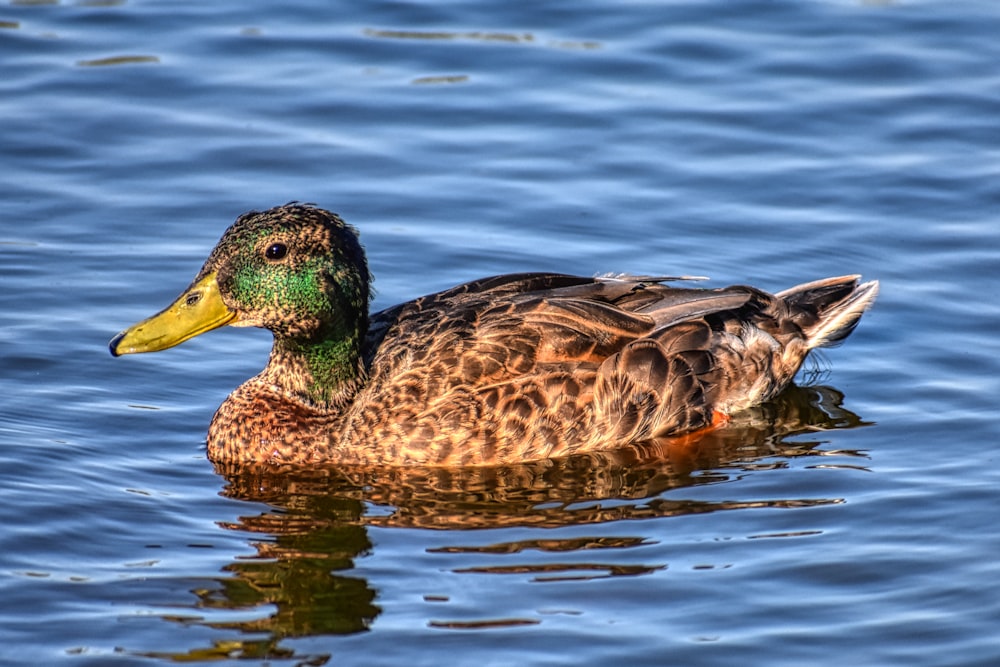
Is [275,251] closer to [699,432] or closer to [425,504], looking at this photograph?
[425,504]

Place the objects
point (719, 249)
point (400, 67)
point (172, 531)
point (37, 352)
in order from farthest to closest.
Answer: point (400, 67)
point (719, 249)
point (37, 352)
point (172, 531)

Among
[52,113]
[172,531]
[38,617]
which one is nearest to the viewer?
[38,617]

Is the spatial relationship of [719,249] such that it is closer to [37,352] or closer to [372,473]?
[372,473]

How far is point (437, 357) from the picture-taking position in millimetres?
10055

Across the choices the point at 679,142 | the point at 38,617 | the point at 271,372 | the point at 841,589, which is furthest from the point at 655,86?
the point at 38,617

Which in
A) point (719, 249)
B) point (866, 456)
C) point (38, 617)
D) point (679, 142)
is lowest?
point (38, 617)

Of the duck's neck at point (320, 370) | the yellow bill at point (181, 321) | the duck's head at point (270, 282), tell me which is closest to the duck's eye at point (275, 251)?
the duck's head at point (270, 282)

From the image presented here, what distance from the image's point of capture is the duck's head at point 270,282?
9.73 metres

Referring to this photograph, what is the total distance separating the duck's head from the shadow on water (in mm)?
889

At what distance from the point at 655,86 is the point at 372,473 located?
668 cm

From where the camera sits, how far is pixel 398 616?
8.05m

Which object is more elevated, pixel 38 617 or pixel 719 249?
pixel 719 249

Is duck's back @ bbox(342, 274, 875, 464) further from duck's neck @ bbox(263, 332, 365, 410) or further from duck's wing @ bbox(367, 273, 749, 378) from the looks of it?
duck's neck @ bbox(263, 332, 365, 410)

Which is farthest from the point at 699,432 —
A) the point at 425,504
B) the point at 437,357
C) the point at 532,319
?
the point at 425,504
